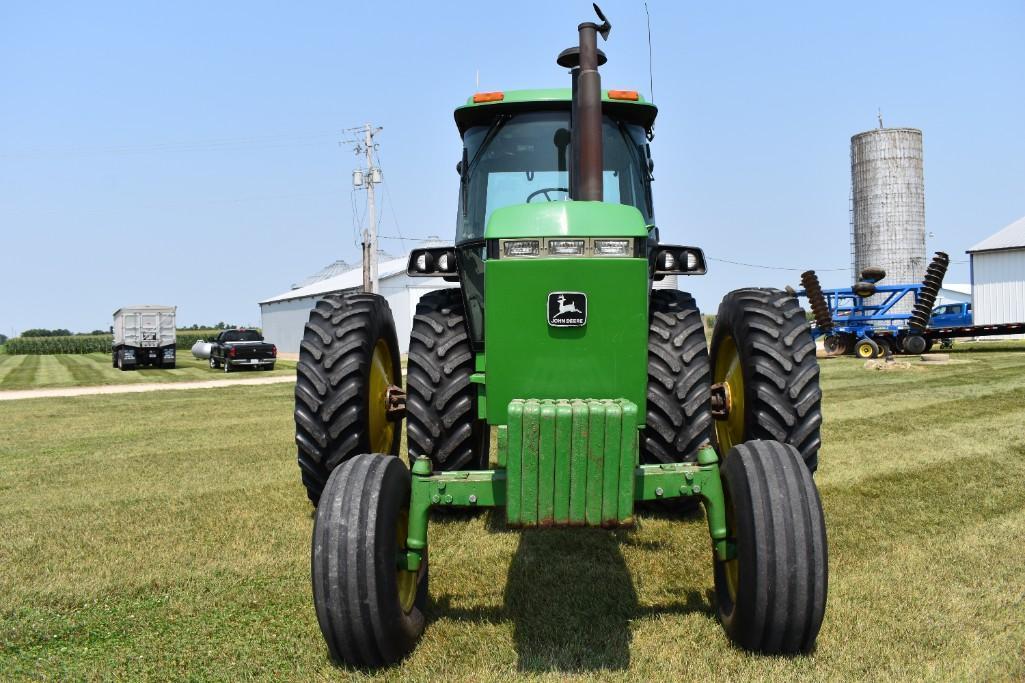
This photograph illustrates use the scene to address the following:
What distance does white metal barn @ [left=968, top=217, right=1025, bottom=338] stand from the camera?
36.7 meters

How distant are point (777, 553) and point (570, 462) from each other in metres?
0.91

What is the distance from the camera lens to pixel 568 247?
3.80m

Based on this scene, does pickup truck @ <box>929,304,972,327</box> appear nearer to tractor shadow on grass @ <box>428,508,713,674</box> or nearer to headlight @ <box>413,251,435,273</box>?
tractor shadow on grass @ <box>428,508,713,674</box>

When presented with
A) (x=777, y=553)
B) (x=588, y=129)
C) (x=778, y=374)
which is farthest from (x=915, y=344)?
(x=777, y=553)

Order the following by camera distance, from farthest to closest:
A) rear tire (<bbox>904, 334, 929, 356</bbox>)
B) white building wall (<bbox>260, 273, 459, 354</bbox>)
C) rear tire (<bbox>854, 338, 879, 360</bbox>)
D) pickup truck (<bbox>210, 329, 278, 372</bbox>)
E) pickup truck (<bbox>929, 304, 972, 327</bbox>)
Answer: white building wall (<bbox>260, 273, 459, 354</bbox>) → pickup truck (<bbox>210, 329, 278, 372</bbox>) → pickup truck (<bbox>929, 304, 972, 327</bbox>) → rear tire (<bbox>854, 338, 879, 360</bbox>) → rear tire (<bbox>904, 334, 929, 356</bbox>)

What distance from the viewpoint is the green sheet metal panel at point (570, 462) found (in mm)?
3572

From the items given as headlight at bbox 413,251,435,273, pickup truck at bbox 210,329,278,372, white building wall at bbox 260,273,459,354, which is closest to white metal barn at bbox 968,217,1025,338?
white building wall at bbox 260,273,459,354

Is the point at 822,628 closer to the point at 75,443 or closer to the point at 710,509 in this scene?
the point at 710,509

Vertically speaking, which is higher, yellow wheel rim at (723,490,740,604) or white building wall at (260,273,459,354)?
white building wall at (260,273,459,354)

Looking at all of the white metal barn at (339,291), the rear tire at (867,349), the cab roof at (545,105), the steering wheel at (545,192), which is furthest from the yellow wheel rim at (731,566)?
the white metal barn at (339,291)

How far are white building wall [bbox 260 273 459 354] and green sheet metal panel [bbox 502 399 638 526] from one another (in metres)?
34.9

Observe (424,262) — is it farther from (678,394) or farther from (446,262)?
(678,394)

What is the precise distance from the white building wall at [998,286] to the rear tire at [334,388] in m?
37.6

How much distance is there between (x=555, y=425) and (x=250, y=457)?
700 centimetres
